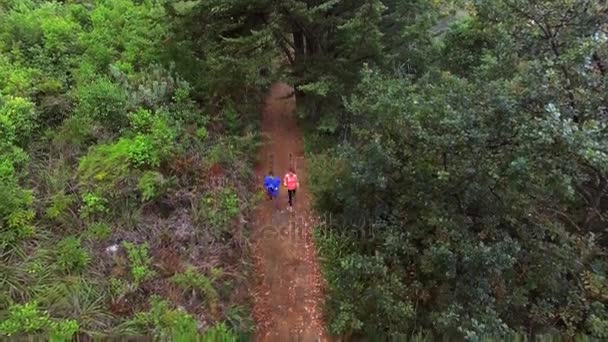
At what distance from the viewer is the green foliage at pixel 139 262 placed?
8.34 meters

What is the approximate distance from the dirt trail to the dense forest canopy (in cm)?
46

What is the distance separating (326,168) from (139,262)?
15.2 ft

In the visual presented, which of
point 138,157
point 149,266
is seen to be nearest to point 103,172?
point 138,157

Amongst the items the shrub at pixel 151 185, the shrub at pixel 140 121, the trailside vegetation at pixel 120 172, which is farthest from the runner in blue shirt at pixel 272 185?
the shrub at pixel 140 121

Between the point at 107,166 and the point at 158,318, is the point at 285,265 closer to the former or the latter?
the point at 158,318

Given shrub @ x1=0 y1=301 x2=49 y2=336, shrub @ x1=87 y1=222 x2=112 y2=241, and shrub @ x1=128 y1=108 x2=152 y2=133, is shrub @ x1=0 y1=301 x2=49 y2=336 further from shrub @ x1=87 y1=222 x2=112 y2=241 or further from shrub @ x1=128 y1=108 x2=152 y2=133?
shrub @ x1=128 y1=108 x2=152 y2=133

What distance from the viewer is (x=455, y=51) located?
48.1 feet

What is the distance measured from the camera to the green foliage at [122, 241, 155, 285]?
8344mm

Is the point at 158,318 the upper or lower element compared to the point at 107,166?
lower

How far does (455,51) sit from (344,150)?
7.14 meters

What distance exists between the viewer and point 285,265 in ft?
34.6

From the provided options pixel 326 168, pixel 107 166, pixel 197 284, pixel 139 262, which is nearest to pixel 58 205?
pixel 107 166

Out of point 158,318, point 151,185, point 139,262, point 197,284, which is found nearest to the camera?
point 158,318

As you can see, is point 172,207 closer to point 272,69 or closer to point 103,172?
point 103,172
